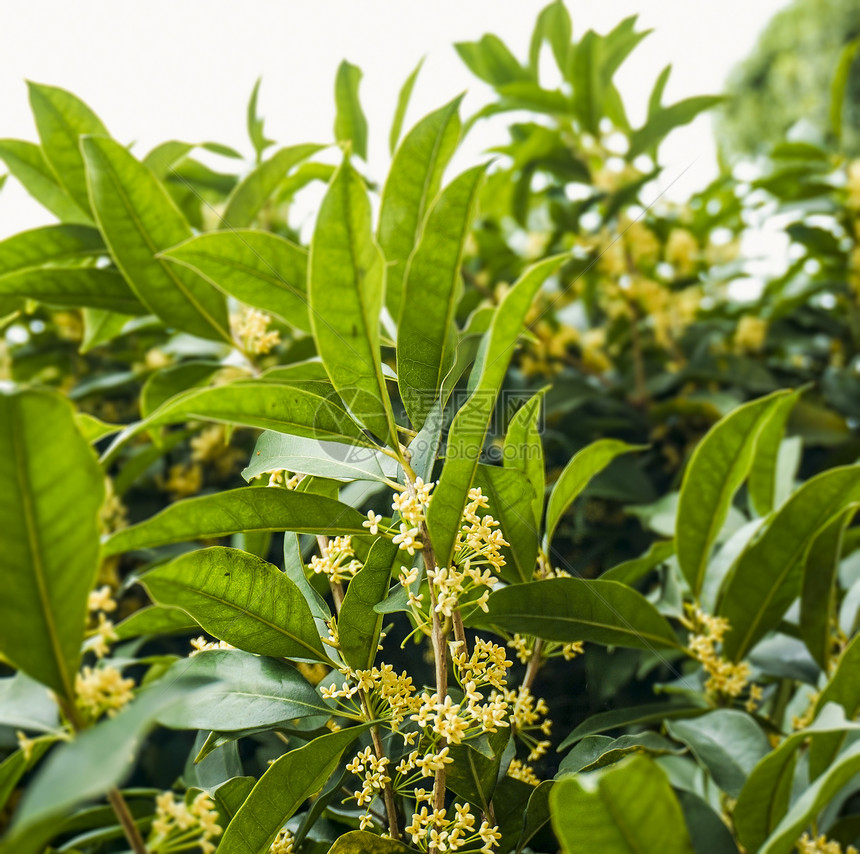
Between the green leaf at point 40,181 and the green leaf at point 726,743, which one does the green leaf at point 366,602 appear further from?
the green leaf at point 40,181

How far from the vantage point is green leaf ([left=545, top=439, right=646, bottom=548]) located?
633mm

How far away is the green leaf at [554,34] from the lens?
1.42 m

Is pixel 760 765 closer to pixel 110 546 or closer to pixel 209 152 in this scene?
pixel 110 546

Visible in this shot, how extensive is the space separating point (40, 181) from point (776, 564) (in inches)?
40.6

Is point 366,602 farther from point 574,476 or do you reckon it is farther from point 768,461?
point 768,461

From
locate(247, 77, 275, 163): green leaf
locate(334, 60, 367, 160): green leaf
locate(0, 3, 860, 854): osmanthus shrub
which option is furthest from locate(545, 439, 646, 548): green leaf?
locate(247, 77, 275, 163): green leaf

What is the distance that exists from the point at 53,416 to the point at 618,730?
571mm

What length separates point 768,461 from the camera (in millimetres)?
909

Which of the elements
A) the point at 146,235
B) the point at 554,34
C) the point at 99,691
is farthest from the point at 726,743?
the point at 554,34

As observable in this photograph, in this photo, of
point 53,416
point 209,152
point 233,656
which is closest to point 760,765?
point 233,656

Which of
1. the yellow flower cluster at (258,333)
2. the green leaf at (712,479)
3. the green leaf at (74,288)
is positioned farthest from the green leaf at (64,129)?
the green leaf at (712,479)

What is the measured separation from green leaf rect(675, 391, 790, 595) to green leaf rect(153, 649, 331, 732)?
44cm

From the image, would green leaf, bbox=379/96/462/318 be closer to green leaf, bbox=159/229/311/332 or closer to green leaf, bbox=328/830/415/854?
green leaf, bbox=159/229/311/332

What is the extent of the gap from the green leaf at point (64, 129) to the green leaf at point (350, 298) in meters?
0.56
